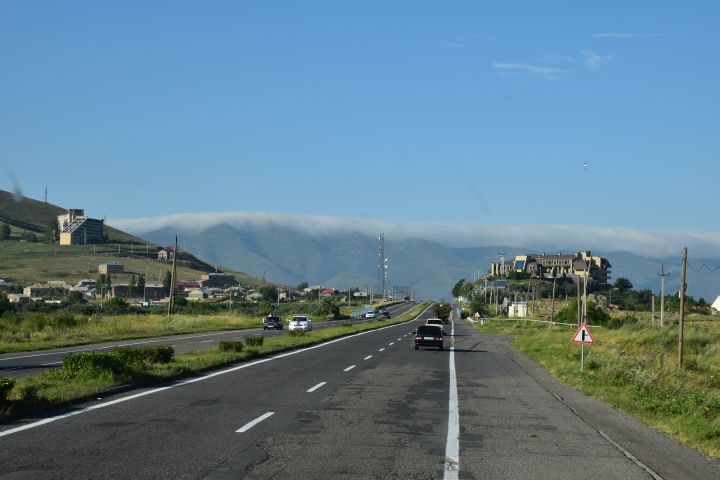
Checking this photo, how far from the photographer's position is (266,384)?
856 inches

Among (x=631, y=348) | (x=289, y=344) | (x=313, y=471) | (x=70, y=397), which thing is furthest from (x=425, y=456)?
(x=631, y=348)

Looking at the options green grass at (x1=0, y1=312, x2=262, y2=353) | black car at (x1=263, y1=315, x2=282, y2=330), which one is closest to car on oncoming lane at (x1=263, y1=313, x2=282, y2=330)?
black car at (x1=263, y1=315, x2=282, y2=330)

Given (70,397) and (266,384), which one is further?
(266,384)

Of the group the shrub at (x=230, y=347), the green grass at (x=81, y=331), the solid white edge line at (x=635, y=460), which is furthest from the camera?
the green grass at (x=81, y=331)

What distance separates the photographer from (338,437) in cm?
1306

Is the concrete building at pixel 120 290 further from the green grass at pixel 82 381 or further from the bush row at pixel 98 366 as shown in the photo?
the bush row at pixel 98 366

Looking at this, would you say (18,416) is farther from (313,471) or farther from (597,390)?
(597,390)

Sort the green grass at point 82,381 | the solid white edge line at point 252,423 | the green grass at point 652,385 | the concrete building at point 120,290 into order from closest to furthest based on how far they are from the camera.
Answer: the solid white edge line at point 252,423, the green grass at point 82,381, the green grass at point 652,385, the concrete building at point 120,290

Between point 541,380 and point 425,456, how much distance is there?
15.7 meters

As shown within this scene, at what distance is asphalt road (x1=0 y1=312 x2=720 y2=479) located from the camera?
10414 mm

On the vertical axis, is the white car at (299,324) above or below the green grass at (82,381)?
below

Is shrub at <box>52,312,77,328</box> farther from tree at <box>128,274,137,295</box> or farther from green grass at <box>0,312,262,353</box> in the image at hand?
tree at <box>128,274,137,295</box>

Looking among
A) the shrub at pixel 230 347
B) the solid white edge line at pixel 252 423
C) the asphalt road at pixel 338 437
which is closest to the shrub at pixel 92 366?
the asphalt road at pixel 338 437

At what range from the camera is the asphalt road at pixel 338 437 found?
1041 cm
